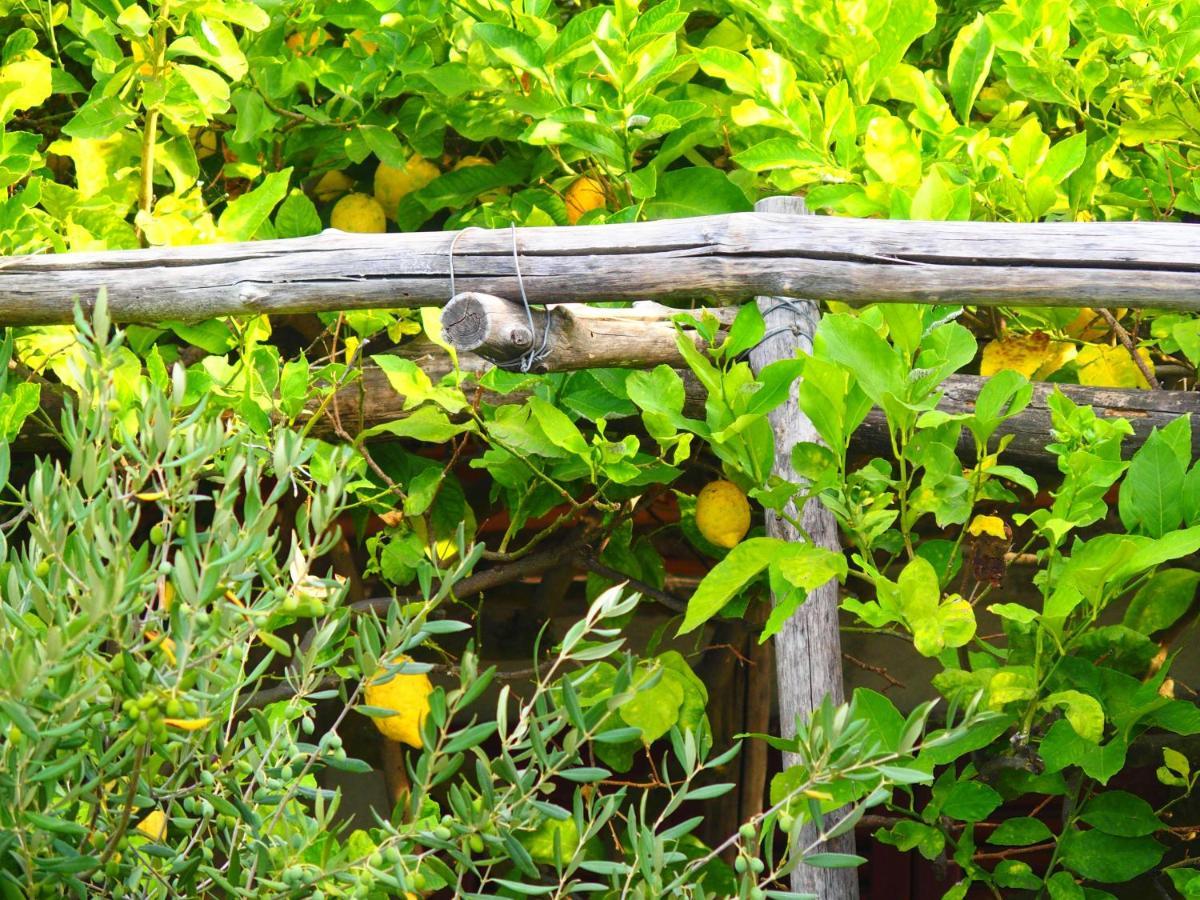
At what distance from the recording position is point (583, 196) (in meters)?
2.03

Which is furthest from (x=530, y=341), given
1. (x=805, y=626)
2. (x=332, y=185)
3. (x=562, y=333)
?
(x=332, y=185)

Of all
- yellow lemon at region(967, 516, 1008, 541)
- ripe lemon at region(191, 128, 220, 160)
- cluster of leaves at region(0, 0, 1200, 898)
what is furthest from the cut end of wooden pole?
ripe lemon at region(191, 128, 220, 160)

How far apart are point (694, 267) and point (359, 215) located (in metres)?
0.90

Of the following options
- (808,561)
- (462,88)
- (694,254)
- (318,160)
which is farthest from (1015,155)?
(318,160)

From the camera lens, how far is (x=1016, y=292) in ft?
4.48

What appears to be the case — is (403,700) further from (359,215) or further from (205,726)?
(205,726)

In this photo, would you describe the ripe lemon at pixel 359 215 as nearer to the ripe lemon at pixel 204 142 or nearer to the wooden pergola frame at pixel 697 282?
the ripe lemon at pixel 204 142

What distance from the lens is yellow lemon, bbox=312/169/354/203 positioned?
227 centimetres

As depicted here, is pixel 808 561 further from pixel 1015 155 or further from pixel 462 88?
pixel 462 88

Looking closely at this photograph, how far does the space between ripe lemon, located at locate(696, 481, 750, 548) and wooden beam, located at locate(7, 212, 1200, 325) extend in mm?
423

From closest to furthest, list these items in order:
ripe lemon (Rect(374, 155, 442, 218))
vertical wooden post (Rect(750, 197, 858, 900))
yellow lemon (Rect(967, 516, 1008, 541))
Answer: vertical wooden post (Rect(750, 197, 858, 900))
yellow lemon (Rect(967, 516, 1008, 541))
ripe lemon (Rect(374, 155, 442, 218))

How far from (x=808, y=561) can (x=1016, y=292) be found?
0.34 meters

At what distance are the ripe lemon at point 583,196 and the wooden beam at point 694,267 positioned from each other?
53 centimetres

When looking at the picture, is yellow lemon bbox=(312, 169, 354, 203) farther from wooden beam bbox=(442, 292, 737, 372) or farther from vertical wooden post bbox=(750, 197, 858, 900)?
vertical wooden post bbox=(750, 197, 858, 900)
